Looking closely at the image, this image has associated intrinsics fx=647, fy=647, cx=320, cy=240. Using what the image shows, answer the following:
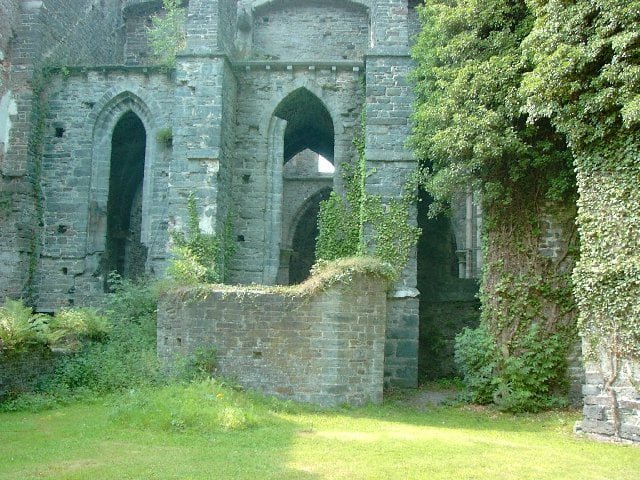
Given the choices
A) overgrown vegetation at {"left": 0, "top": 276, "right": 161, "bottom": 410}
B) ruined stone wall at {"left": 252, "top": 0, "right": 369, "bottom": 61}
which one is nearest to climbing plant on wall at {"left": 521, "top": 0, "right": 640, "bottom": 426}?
overgrown vegetation at {"left": 0, "top": 276, "right": 161, "bottom": 410}

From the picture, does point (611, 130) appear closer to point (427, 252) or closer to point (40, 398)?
point (427, 252)

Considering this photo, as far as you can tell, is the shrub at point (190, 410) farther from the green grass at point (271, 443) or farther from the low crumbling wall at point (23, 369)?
the low crumbling wall at point (23, 369)

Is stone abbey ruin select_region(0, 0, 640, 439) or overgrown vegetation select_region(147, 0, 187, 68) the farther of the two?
overgrown vegetation select_region(147, 0, 187, 68)

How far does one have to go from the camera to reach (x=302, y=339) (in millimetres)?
10781

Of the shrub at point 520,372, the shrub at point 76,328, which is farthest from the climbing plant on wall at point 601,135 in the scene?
the shrub at point 76,328

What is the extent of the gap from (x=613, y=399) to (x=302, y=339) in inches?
187

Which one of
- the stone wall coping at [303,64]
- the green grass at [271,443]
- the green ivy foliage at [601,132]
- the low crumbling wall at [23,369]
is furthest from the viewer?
the stone wall coping at [303,64]

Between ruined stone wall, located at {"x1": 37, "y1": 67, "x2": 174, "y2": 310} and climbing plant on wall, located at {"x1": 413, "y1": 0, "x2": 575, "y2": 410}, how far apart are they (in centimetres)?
708

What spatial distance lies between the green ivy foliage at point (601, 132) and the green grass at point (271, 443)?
6.20ft

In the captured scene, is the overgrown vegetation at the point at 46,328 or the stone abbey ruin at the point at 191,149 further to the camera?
the stone abbey ruin at the point at 191,149

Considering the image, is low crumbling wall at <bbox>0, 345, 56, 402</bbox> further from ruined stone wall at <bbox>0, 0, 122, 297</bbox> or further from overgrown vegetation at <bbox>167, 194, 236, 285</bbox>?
ruined stone wall at <bbox>0, 0, 122, 297</bbox>

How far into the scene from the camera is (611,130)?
9109mm

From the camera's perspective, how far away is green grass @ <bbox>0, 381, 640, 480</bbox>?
21.9ft

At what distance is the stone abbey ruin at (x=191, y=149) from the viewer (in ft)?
47.4
